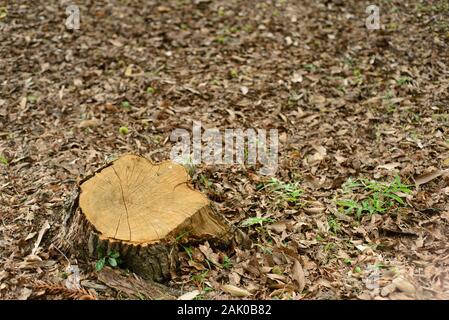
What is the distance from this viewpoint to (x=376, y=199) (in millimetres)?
4062

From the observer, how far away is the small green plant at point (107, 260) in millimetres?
3309

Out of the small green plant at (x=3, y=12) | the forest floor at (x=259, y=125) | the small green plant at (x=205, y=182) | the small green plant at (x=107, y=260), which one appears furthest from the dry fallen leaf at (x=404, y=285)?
the small green plant at (x=3, y=12)

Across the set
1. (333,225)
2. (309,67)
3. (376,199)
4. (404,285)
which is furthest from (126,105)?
(404,285)

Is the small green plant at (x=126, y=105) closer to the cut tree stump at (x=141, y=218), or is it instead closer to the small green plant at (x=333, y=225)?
the cut tree stump at (x=141, y=218)

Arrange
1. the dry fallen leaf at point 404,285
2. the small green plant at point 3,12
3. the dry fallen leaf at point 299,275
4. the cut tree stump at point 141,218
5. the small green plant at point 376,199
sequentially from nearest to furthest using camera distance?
the dry fallen leaf at point 404,285
the cut tree stump at point 141,218
the dry fallen leaf at point 299,275
the small green plant at point 376,199
the small green plant at point 3,12

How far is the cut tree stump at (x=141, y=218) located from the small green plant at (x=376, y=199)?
1.04 metres

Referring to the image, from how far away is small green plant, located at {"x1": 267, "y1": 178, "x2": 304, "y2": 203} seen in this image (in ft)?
13.7

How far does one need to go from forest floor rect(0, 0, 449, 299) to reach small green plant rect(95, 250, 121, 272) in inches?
3.9

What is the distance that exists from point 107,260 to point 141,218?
0.38 m

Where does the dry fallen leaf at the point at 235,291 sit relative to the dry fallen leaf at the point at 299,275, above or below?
below

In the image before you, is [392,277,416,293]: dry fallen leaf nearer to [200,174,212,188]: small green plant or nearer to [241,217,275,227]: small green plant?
[241,217,275,227]: small green plant

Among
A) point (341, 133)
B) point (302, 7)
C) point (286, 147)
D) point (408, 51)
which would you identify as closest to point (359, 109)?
point (341, 133)

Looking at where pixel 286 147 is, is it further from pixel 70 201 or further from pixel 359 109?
pixel 70 201

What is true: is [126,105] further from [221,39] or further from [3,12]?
[3,12]
